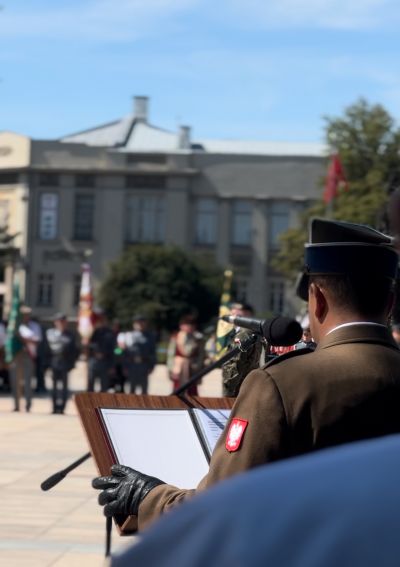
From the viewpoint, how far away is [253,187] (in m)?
82.8

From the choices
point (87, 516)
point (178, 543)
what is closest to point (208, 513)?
point (178, 543)

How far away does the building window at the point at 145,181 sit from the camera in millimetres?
82938

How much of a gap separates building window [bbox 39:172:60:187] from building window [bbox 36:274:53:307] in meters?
5.59

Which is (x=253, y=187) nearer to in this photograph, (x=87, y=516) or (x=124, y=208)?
(x=124, y=208)

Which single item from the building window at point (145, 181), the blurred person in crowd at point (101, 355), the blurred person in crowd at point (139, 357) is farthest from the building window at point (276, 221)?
the blurred person in crowd at point (101, 355)

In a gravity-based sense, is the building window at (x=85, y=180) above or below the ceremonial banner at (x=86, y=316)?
below

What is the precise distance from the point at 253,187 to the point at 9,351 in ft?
201

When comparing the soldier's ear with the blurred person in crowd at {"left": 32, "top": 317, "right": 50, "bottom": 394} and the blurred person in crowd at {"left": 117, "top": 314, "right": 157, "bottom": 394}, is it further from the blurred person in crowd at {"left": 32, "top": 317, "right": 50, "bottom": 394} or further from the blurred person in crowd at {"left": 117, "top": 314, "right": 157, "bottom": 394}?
the blurred person in crowd at {"left": 32, "top": 317, "right": 50, "bottom": 394}

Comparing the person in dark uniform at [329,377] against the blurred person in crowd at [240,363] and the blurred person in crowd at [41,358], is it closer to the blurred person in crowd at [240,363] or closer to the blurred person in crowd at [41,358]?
the blurred person in crowd at [240,363]

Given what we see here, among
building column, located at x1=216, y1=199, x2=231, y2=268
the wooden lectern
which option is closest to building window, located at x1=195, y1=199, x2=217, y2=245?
building column, located at x1=216, y1=199, x2=231, y2=268

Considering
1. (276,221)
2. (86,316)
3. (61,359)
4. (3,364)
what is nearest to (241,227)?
(276,221)

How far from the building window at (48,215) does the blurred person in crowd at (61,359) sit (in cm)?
6084

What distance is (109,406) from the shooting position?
4.02m

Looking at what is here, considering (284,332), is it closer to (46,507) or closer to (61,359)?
(46,507)
